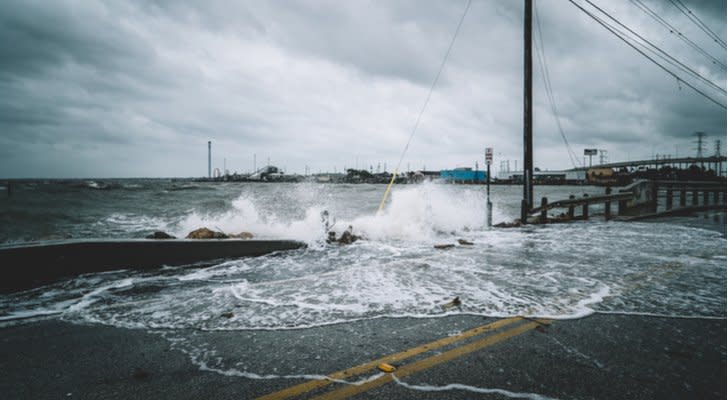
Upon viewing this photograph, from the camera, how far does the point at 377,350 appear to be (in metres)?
3.00

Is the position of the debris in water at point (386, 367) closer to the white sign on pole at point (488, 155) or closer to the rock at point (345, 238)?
the rock at point (345, 238)

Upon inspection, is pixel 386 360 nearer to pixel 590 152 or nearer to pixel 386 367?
pixel 386 367

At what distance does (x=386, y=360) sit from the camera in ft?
9.25

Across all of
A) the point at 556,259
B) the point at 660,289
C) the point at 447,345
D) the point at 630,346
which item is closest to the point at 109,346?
the point at 447,345

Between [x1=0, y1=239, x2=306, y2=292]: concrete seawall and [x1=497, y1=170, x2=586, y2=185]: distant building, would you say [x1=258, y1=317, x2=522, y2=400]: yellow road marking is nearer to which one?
[x1=0, y1=239, x2=306, y2=292]: concrete seawall

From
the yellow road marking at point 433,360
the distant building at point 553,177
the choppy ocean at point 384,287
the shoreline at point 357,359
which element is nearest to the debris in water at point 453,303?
the choppy ocean at point 384,287

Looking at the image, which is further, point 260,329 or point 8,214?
point 8,214

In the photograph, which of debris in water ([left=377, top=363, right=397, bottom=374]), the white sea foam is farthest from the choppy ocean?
the white sea foam

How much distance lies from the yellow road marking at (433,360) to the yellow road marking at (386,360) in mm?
130

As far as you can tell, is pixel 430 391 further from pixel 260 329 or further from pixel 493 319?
pixel 260 329

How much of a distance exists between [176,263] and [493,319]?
631 cm

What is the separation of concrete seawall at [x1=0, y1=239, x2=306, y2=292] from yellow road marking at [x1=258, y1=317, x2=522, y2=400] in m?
5.59

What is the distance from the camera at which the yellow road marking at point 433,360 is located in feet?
7.71

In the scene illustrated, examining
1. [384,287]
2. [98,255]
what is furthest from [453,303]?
[98,255]
